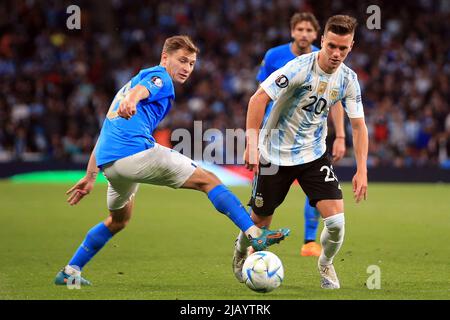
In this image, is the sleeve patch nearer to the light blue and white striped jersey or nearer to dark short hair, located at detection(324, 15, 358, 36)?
the light blue and white striped jersey

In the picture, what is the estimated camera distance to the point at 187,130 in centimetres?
2075

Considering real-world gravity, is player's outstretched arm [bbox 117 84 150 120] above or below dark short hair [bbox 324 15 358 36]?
below

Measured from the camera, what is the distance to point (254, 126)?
21.7 ft

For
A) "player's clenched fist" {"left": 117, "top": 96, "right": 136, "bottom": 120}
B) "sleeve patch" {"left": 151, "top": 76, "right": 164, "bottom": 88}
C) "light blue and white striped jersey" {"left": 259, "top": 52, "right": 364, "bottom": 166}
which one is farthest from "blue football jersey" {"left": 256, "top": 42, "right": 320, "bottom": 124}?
"player's clenched fist" {"left": 117, "top": 96, "right": 136, "bottom": 120}

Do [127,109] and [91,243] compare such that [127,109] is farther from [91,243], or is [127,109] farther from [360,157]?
[360,157]

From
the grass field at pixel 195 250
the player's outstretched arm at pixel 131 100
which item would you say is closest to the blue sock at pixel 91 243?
the grass field at pixel 195 250

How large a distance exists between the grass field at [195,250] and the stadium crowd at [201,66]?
4158 mm

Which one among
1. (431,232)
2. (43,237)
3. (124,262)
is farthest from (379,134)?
(124,262)

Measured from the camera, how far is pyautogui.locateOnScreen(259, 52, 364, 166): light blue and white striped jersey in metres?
6.80

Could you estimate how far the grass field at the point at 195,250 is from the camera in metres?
6.79

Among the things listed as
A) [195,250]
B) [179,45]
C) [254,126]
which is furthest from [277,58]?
[254,126]

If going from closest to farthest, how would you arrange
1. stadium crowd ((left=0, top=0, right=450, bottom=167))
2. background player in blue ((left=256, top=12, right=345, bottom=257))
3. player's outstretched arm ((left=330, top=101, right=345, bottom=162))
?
player's outstretched arm ((left=330, top=101, right=345, bottom=162)) → background player in blue ((left=256, top=12, right=345, bottom=257)) → stadium crowd ((left=0, top=0, right=450, bottom=167))

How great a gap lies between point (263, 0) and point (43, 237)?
A: 54.3 ft

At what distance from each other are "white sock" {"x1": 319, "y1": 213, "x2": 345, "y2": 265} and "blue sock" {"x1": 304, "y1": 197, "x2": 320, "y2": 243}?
2.15m
